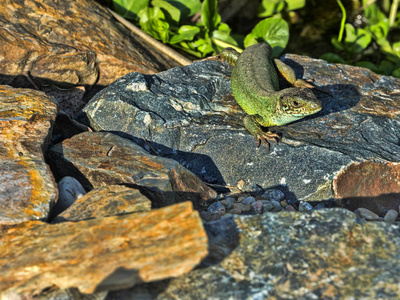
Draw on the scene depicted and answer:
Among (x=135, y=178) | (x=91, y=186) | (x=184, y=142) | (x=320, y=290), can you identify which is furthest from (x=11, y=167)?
(x=320, y=290)

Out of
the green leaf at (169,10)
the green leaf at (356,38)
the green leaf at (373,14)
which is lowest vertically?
the green leaf at (169,10)

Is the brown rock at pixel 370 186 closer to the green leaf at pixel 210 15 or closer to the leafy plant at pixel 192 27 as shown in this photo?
the leafy plant at pixel 192 27

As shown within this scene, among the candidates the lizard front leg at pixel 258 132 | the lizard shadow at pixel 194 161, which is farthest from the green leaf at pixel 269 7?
the lizard shadow at pixel 194 161

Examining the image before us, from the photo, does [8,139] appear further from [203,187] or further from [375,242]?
[375,242]

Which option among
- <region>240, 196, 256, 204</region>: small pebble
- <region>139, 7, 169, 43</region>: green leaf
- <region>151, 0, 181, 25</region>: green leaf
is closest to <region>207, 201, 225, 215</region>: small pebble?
<region>240, 196, 256, 204</region>: small pebble

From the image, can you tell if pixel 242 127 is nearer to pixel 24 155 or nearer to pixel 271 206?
pixel 271 206

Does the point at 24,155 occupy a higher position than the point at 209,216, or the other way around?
the point at 24,155

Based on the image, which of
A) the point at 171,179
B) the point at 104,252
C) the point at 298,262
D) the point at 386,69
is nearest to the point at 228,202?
the point at 171,179
